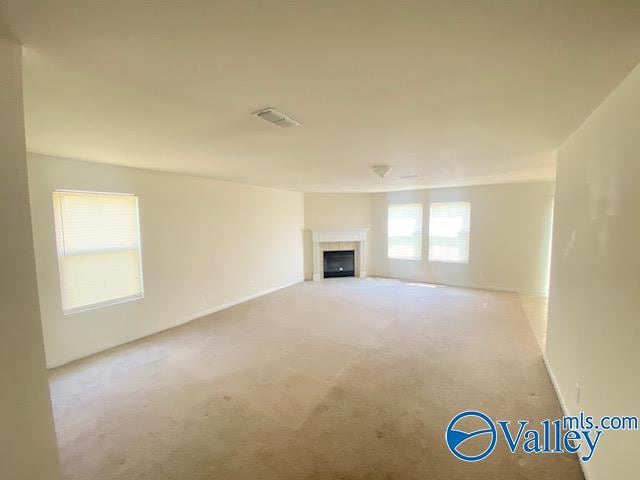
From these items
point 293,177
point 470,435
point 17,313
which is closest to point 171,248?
point 293,177

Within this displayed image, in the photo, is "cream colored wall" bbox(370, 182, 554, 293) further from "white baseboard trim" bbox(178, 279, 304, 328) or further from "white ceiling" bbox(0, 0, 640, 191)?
"white ceiling" bbox(0, 0, 640, 191)

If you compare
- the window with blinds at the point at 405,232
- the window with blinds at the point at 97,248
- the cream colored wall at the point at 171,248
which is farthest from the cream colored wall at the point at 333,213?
the window with blinds at the point at 97,248

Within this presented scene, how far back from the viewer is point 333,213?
766 cm

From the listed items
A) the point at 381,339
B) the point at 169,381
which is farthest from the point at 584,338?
the point at 169,381

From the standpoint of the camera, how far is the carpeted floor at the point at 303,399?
1.89 m

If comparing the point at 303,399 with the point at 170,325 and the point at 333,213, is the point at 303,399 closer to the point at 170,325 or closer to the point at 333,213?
the point at 170,325

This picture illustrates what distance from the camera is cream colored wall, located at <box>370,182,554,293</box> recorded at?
566 cm

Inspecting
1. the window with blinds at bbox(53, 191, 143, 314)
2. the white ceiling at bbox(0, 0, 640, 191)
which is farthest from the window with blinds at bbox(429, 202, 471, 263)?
the window with blinds at bbox(53, 191, 143, 314)

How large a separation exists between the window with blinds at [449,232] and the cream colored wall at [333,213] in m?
1.69

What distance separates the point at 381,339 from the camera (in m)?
3.79

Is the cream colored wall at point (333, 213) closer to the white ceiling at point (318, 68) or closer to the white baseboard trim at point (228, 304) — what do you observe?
the white baseboard trim at point (228, 304)

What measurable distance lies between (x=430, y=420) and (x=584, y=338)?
127 cm

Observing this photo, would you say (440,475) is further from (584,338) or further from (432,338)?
(432,338)

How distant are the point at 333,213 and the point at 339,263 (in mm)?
1396
